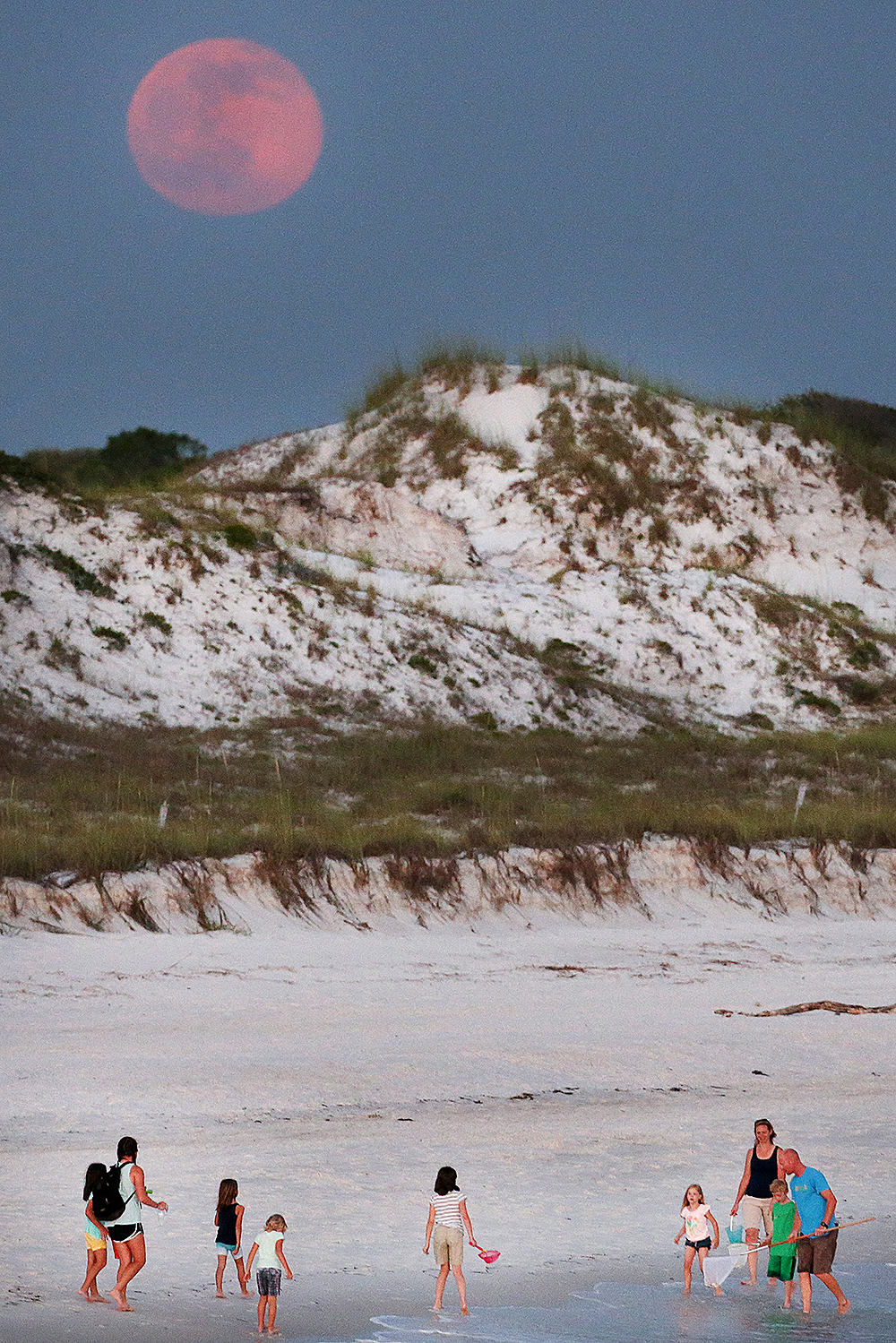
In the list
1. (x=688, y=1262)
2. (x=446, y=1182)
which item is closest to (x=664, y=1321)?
(x=688, y=1262)

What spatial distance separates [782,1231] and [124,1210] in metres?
2.46

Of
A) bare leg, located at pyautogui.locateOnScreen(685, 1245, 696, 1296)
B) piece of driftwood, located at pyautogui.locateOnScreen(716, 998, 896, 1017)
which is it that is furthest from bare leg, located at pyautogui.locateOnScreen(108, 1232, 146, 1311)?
piece of driftwood, located at pyautogui.locateOnScreen(716, 998, 896, 1017)

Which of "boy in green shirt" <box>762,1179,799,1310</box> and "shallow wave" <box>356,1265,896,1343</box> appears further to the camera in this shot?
"boy in green shirt" <box>762,1179,799,1310</box>

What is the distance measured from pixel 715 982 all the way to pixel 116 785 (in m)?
8.01

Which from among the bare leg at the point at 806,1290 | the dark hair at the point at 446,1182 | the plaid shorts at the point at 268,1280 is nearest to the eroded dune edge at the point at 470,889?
the plaid shorts at the point at 268,1280

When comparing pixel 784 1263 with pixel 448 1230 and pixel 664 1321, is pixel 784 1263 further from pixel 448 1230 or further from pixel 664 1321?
pixel 448 1230

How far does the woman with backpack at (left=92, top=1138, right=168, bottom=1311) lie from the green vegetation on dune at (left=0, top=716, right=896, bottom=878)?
5.90m

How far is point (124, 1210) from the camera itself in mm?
4742

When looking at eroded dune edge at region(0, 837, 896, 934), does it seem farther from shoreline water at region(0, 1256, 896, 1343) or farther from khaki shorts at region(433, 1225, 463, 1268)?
khaki shorts at region(433, 1225, 463, 1268)

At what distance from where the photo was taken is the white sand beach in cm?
525

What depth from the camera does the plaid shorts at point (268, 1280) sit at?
4.64 metres

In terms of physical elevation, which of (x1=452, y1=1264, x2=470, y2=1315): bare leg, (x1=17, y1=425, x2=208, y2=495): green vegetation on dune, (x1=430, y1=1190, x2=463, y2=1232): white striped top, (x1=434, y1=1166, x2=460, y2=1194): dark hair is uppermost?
(x1=17, y1=425, x2=208, y2=495): green vegetation on dune

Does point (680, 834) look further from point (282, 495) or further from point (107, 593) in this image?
point (282, 495)

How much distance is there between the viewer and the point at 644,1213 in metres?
5.83
